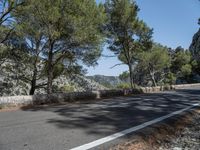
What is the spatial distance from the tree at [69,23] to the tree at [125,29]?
28.4 ft

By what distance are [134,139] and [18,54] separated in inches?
804

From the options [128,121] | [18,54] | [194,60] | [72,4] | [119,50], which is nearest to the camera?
[128,121]

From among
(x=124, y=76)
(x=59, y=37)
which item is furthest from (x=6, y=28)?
(x=124, y=76)

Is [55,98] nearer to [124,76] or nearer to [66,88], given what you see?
[66,88]

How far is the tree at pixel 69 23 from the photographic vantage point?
792 inches

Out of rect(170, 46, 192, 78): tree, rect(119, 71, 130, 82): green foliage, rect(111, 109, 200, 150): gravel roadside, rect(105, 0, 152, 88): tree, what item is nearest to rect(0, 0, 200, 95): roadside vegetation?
rect(105, 0, 152, 88): tree

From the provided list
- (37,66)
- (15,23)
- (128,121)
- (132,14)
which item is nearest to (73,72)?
(37,66)

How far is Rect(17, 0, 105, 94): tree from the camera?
66.0ft

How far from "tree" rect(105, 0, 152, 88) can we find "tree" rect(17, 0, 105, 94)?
8.64 meters

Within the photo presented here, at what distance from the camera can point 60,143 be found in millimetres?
6883

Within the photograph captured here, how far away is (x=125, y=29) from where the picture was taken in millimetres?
32688

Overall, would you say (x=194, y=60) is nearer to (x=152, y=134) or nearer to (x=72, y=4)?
(x=72, y=4)

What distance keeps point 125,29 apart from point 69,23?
13004mm

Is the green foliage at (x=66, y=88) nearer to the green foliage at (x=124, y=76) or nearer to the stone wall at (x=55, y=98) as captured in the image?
the stone wall at (x=55, y=98)
